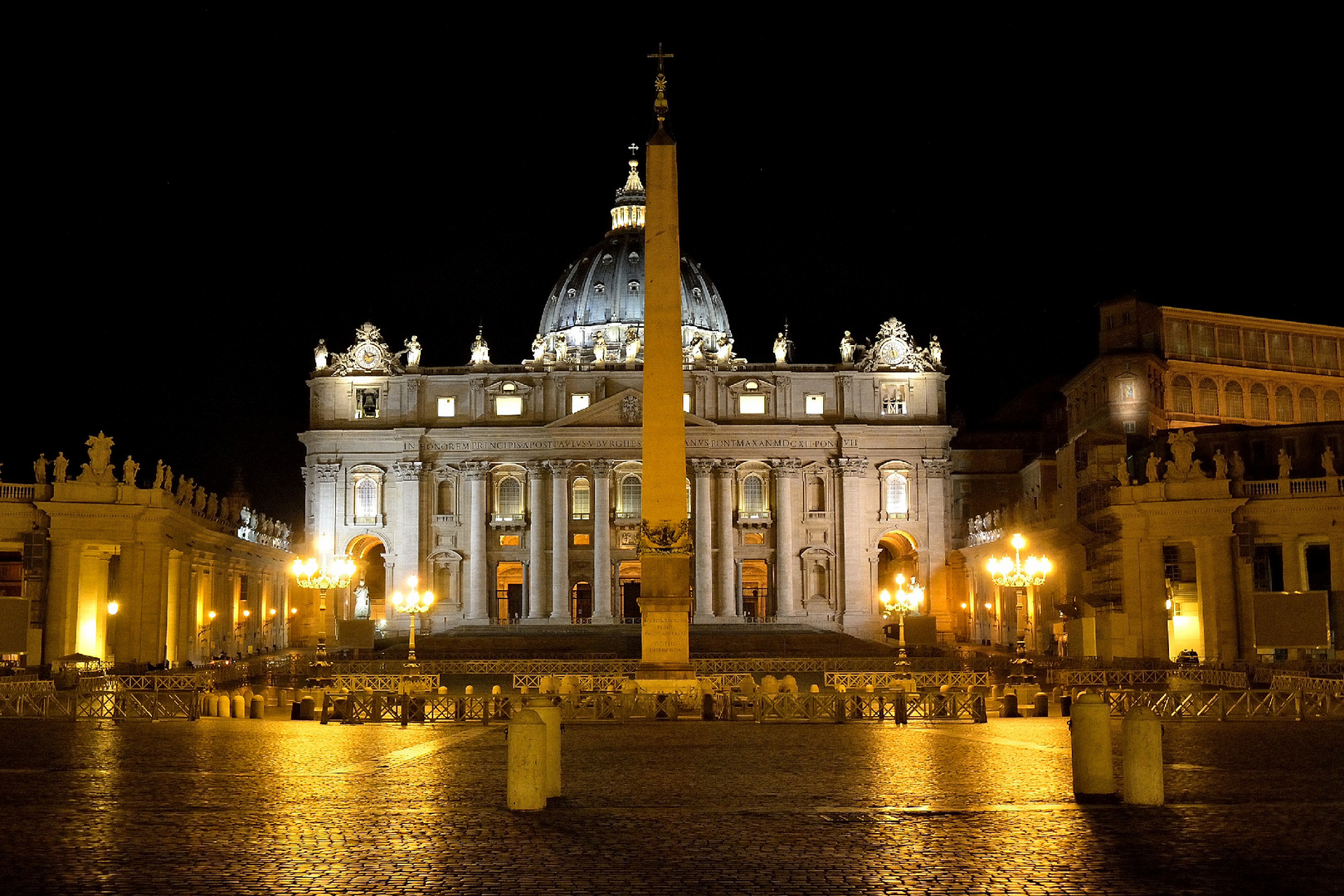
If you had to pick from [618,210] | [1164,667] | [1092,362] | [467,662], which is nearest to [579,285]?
[618,210]

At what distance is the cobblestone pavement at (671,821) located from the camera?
11.6 metres

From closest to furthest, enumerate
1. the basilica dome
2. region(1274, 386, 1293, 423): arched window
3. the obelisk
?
the obelisk < region(1274, 386, 1293, 423): arched window < the basilica dome

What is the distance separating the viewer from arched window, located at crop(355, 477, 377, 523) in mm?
86500

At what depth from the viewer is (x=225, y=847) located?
1307 centimetres

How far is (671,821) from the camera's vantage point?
579 inches

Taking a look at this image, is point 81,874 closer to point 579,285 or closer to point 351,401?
point 351,401

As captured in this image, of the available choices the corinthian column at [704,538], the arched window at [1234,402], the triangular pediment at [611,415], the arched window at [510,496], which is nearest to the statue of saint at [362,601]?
the arched window at [510,496]

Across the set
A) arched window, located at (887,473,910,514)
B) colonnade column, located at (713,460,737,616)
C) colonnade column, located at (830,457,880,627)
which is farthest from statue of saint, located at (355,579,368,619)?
arched window, located at (887,473,910,514)

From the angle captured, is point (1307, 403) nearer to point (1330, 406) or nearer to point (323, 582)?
point (1330, 406)

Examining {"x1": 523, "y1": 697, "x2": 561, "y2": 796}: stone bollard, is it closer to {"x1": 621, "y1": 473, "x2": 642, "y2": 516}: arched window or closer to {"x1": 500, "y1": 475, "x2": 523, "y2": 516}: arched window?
{"x1": 621, "y1": 473, "x2": 642, "y2": 516}: arched window

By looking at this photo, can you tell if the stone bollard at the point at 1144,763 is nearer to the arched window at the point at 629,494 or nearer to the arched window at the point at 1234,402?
the arched window at the point at 1234,402

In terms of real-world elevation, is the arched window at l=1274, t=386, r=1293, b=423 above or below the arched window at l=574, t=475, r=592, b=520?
above

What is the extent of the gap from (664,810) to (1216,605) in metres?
37.9

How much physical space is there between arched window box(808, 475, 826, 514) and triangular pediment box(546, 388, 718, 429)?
700cm
